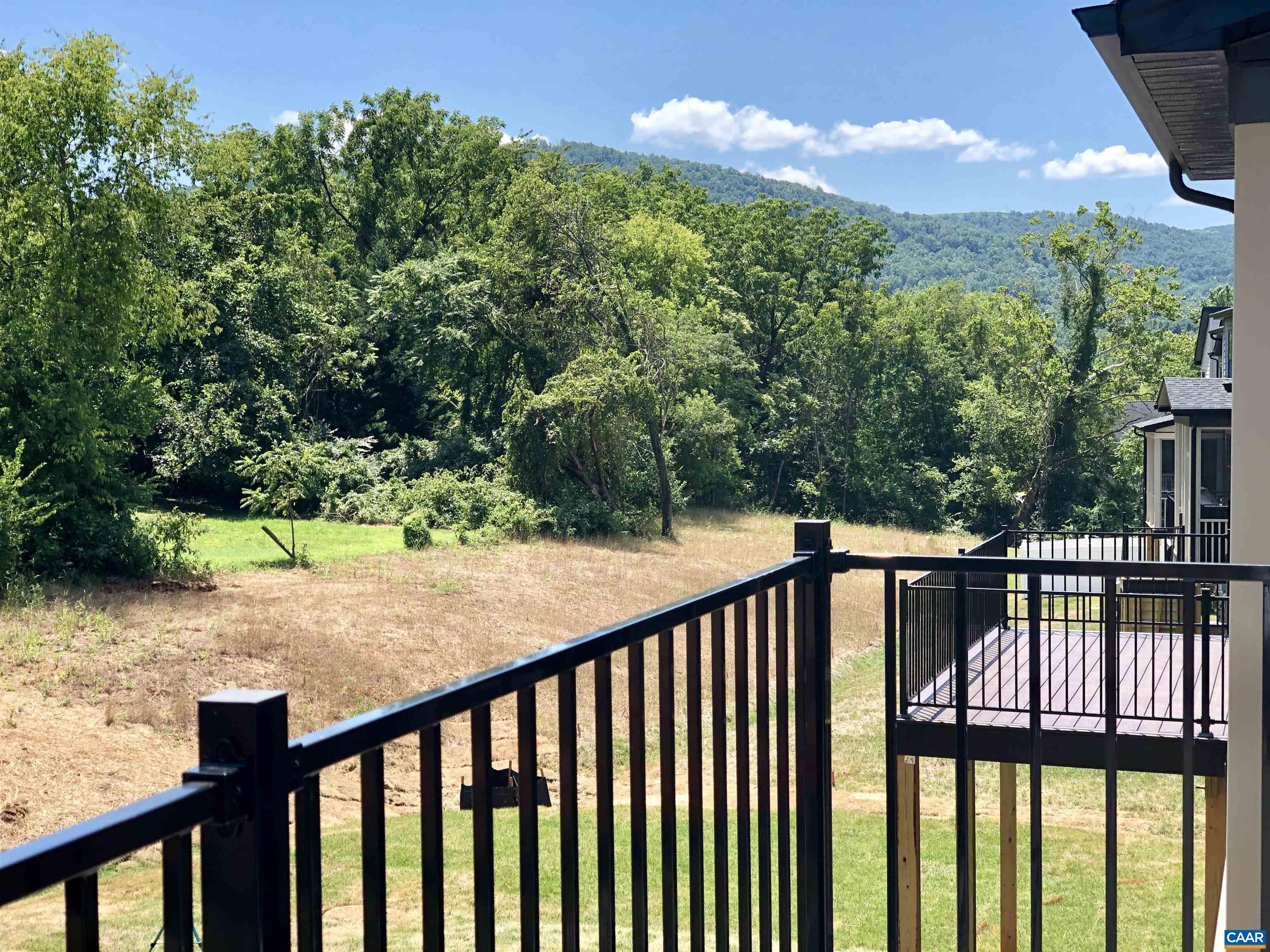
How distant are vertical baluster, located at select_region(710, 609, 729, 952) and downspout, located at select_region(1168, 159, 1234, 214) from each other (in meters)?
4.04

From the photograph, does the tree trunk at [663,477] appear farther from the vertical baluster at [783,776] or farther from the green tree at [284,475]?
the vertical baluster at [783,776]

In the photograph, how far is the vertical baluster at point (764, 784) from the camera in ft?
7.04

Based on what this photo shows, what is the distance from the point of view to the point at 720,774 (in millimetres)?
2078

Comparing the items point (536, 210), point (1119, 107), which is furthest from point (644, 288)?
point (1119, 107)

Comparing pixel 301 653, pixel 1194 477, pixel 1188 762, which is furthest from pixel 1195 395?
pixel 1188 762

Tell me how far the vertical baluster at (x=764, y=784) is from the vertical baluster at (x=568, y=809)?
0.60 m

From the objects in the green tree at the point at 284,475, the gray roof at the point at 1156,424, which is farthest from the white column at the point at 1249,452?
the green tree at the point at 284,475

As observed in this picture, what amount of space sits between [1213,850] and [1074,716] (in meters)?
1.18

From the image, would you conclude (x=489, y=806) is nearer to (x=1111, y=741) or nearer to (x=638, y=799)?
(x=638, y=799)

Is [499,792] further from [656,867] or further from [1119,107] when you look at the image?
[1119,107]

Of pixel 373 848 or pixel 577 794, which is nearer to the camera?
pixel 373 848

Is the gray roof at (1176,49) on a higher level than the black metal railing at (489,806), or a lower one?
→ higher

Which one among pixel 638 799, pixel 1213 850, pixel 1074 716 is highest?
pixel 638 799

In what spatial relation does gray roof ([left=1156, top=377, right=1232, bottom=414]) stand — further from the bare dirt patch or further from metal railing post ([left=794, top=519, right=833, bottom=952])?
metal railing post ([left=794, top=519, right=833, bottom=952])
